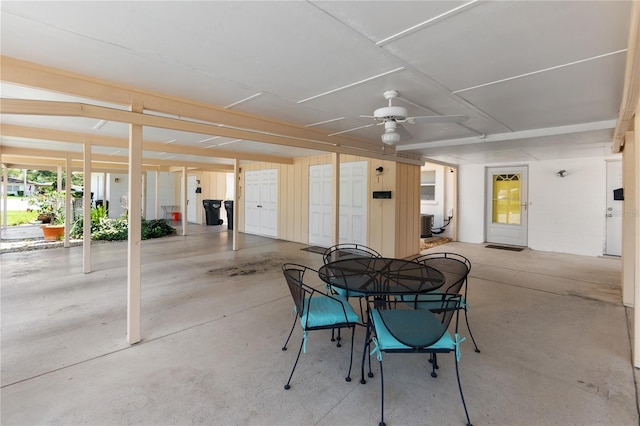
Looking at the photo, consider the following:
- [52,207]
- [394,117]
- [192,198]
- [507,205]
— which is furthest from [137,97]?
[192,198]

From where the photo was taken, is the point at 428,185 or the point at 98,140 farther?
the point at 428,185

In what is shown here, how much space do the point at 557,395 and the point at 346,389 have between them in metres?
1.49

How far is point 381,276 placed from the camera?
2.69 metres

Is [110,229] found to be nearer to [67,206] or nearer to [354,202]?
[67,206]

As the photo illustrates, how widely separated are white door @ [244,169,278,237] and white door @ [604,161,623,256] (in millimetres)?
8258

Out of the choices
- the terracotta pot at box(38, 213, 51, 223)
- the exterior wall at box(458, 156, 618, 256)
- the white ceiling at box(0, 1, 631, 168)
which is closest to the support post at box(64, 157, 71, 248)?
the white ceiling at box(0, 1, 631, 168)

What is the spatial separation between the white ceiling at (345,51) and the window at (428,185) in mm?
5861

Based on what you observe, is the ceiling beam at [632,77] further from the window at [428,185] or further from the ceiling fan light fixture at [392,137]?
the window at [428,185]

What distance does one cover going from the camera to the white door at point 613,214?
636cm

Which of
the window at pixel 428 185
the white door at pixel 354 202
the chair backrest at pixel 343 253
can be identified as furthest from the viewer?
the window at pixel 428 185

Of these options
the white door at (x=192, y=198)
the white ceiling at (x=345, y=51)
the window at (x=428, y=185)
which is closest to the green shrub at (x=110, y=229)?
the white door at (x=192, y=198)

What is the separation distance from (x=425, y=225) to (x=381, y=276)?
6.58 meters

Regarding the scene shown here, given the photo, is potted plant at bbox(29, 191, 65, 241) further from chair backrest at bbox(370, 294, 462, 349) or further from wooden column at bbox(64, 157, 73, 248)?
chair backrest at bbox(370, 294, 462, 349)

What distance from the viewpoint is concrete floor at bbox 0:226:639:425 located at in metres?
1.87
